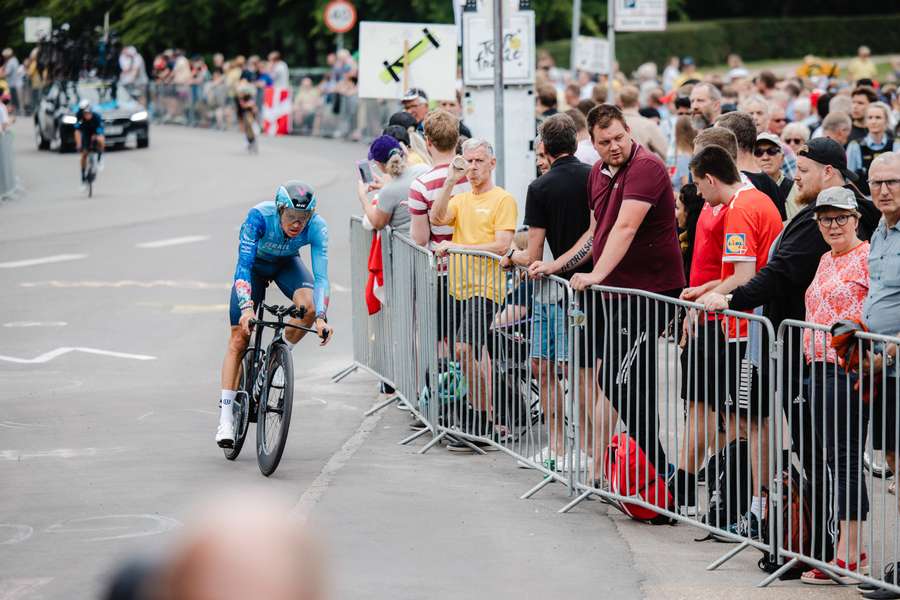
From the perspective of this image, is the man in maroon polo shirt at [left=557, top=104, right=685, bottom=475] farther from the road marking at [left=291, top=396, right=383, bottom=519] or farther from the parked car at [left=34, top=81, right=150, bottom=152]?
the parked car at [left=34, top=81, right=150, bottom=152]

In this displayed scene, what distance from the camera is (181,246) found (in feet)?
68.7

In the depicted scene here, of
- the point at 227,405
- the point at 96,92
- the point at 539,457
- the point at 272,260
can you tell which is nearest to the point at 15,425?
the point at 227,405

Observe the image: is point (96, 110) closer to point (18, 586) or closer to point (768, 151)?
point (768, 151)

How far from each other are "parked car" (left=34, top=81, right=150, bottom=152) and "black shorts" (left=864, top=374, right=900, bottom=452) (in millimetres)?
33756

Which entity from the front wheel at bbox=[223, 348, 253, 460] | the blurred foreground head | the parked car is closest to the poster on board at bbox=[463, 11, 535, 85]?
the front wheel at bbox=[223, 348, 253, 460]

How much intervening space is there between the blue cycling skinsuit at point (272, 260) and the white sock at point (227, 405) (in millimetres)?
445

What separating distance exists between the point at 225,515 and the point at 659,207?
247 inches

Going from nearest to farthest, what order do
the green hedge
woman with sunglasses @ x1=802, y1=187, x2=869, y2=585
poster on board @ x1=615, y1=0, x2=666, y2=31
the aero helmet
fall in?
woman with sunglasses @ x1=802, y1=187, x2=869, y2=585
the aero helmet
poster on board @ x1=615, y1=0, x2=666, y2=31
the green hedge

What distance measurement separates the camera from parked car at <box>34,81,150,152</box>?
38.1m

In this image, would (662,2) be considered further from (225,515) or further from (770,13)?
(770,13)

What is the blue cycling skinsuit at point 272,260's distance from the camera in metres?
8.76

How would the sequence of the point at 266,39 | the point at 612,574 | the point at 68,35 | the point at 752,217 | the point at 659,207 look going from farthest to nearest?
the point at 266,39
the point at 68,35
the point at 659,207
the point at 752,217
the point at 612,574

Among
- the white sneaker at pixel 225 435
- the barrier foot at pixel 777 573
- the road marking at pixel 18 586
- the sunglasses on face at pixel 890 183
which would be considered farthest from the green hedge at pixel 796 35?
the road marking at pixel 18 586

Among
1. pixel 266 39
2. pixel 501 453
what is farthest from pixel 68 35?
pixel 501 453
